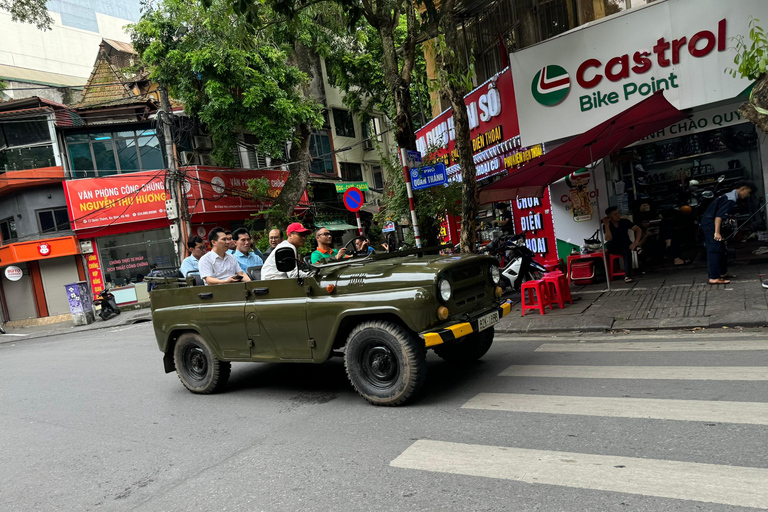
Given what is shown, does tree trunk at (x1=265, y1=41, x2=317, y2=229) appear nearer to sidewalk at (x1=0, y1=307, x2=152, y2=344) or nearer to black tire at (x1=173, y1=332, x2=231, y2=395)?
sidewalk at (x1=0, y1=307, x2=152, y2=344)

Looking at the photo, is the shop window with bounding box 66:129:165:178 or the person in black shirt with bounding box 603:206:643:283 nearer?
the person in black shirt with bounding box 603:206:643:283

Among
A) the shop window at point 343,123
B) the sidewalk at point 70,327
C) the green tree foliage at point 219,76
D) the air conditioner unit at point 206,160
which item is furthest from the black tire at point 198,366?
the shop window at point 343,123

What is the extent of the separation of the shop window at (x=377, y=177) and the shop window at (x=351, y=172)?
1646 mm

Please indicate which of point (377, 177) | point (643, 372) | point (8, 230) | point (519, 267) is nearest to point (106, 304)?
point (8, 230)

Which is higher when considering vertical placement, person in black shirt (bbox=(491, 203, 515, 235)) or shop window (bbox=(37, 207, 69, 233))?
shop window (bbox=(37, 207, 69, 233))

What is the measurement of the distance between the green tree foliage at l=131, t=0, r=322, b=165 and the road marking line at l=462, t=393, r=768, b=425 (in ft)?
57.1

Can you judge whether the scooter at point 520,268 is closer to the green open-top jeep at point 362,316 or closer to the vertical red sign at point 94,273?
the green open-top jeep at point 362,316

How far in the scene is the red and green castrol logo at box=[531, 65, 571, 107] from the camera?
11000 mm

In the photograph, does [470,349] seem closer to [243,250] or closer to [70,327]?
[243,250]

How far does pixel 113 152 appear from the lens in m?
23.1

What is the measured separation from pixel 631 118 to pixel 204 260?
271 inches

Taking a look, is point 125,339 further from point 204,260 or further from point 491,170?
point 491,170

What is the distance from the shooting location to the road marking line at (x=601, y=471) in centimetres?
281

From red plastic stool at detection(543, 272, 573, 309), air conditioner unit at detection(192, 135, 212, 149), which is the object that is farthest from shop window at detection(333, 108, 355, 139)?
red plastic stool at detection(543, 272, 573, 309)
